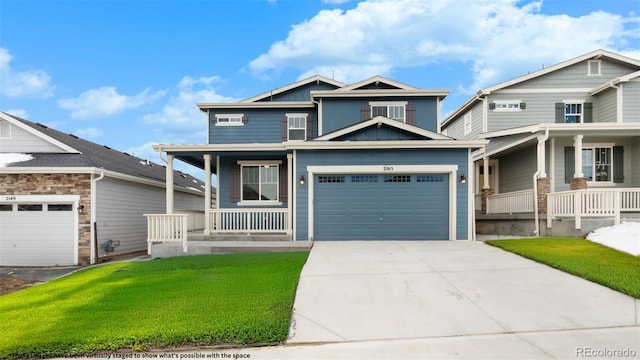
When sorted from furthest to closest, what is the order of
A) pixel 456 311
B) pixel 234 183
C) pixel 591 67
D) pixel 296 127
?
pixel 591 67 < pixel 296 127 < pixel 234 183 < pixel 456 311

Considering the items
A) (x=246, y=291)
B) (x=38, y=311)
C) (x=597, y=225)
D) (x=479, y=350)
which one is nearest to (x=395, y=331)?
(x=479, y=350)

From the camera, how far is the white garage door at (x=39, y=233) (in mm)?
11977

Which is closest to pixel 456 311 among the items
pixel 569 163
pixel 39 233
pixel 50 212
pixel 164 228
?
pixel 164 228

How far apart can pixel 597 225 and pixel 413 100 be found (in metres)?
7.35

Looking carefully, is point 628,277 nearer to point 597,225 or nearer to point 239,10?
point 597,225

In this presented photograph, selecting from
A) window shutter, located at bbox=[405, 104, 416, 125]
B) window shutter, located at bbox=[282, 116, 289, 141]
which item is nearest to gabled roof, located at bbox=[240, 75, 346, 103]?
window shutter, located at bbox=[282, 116, 289, 141]

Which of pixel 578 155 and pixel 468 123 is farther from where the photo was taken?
pixel 468 123

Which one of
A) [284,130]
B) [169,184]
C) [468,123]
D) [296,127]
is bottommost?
[169,184]

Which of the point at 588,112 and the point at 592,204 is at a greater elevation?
the point at 588,112

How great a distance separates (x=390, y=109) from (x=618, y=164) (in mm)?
8675

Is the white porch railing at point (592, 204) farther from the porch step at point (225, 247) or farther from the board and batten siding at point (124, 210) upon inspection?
the board and batten siding at point (124, 210)

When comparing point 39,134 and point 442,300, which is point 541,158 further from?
point 39,134

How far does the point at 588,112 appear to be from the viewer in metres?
15.3

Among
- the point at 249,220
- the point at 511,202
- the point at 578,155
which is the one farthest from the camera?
the point at 511,202
